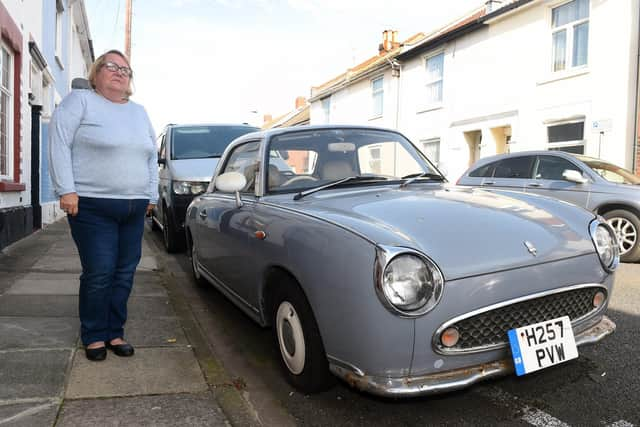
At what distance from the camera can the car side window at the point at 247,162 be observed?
12.4 feet

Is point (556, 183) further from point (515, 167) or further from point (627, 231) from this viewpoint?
point (627, 231)

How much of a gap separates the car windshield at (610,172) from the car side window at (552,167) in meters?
0.22

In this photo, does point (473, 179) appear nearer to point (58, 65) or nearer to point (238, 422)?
point (238, 422)

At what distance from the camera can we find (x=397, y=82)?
Result: 1970 cm

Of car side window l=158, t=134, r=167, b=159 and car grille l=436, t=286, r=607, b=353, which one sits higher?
car side window l=158, t=134, r=167, b=159

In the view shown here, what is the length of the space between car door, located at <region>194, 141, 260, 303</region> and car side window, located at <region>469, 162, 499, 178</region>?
5.33 meters

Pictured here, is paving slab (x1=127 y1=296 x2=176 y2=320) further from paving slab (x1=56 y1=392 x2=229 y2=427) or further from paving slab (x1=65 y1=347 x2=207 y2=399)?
paving slab (x1=56 y1=392 x2=229 y2=427)

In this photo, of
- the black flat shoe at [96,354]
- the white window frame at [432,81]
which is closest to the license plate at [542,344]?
the black flat shoe at [96,354]

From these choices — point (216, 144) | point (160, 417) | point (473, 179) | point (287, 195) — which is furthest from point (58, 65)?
point (160, 417)

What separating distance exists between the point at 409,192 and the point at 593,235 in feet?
3.35

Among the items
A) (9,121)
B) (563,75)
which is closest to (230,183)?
(9,121)

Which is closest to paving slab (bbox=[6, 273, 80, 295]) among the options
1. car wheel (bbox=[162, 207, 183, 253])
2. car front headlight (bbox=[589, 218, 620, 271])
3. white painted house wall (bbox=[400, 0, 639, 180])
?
car wheel (bbox=[162, 207, 183, 253])

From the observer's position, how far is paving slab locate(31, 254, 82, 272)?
597cm

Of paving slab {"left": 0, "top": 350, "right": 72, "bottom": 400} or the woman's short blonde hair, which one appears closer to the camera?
paving slab {"left": 0, "top": 350, "right": 72, "bottom": 400}
